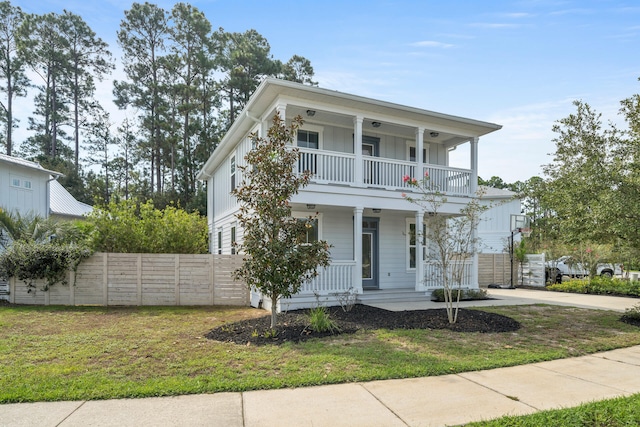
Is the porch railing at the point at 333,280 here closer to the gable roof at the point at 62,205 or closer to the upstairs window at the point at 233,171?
the upstairs window at the point at 233,171

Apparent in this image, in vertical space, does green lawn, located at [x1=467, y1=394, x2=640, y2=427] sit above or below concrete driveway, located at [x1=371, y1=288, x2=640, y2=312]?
above

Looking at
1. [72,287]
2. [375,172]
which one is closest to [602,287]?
[375,172]

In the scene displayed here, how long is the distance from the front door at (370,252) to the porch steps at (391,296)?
95cm

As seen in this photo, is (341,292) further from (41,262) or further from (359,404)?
(41,262)

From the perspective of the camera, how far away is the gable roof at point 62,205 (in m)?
21.9

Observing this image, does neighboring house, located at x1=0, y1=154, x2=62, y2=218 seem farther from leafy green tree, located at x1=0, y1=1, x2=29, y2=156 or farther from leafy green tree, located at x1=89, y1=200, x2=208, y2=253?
leafy green tree, located at x1=0, y1=1, x2=29, y2=156

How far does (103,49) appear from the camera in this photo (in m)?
32.7

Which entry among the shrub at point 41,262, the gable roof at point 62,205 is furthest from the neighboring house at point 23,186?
the shrub at point 41,262

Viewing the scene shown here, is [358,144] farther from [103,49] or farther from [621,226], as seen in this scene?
[103,49]

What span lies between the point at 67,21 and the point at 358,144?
1280 inches

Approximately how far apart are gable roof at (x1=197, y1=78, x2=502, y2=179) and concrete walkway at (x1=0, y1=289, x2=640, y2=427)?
741 cm

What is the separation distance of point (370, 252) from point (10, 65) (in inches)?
1321

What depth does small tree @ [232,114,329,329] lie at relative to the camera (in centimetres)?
691

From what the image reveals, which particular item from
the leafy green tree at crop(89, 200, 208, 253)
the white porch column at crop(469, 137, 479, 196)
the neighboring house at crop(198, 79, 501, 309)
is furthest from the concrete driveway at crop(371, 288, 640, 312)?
the leafy green tree at crop(89, 200, 208, 253)
